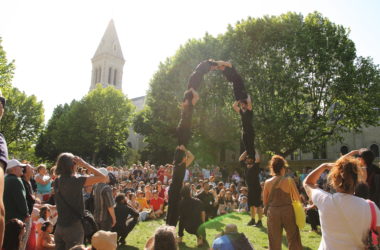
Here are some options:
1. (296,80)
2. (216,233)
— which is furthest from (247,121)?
(296,80)

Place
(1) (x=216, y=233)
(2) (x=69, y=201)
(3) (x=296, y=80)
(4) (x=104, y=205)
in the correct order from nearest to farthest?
1. (2) (x=69, y=201)
2. (4) (x=104, y=205)
3. (1) (x=216, y=233)
4. (3) (x=296, y=80)

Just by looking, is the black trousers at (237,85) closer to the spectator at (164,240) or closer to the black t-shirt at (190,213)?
the black t-shirt at (190,213)

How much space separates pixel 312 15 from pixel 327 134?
9.82 metres

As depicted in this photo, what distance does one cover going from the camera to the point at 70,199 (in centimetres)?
482

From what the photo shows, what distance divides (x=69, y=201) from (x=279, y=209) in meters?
3.69

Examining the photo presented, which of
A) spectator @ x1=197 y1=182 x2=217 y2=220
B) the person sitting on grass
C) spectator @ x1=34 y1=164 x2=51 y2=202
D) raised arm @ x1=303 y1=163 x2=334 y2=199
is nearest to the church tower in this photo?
the person sitting on grass

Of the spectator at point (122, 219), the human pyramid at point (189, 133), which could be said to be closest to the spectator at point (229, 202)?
the human pyramid at point (189, 133)

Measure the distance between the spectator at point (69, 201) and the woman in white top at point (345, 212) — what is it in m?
3.21

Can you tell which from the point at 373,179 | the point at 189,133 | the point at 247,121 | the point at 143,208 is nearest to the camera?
the point at 373,179

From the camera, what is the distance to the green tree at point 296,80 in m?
23.5

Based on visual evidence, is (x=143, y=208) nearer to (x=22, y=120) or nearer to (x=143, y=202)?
(x=143, y=202)

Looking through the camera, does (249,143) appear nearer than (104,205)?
No

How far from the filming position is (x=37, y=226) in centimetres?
649

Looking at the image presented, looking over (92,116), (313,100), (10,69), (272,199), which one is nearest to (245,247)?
(272,199)
